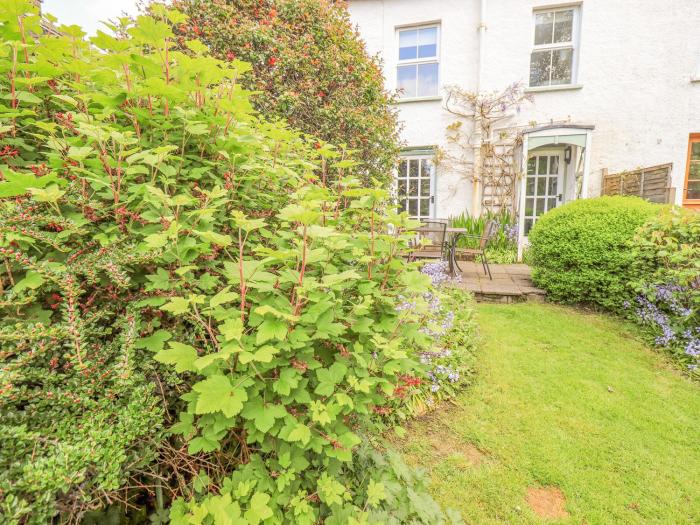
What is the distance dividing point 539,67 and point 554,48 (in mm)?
452

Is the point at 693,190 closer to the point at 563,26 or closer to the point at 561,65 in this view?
the point at 561,65

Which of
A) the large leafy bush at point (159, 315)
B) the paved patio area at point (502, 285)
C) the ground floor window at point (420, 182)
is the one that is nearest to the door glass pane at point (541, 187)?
the ground floor window at point (420, 182)

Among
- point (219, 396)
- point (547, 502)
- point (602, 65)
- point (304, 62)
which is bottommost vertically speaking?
point (547, 502)

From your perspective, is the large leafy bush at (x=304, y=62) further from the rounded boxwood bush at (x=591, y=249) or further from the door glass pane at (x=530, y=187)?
the door glass pane at (x=530, y=187)

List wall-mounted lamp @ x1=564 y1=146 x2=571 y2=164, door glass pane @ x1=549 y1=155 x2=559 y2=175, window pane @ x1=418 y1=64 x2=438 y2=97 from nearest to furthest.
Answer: wall-mounted lamp @ x1=564 y1=146 x2=571 y2=164
door glass pane @ x1=549 y1=155 x2=559 y2=175
window pane @ x1=418 y1=64 x2=438 y2=97

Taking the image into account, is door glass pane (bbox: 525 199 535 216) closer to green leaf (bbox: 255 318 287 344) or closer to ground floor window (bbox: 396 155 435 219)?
ground floor window (bbox: 396 155 435 219)

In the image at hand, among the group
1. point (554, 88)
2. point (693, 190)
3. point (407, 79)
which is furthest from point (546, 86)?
point (693, 190)

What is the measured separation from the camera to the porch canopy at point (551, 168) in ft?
23.9

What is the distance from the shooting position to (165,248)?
1062 mm

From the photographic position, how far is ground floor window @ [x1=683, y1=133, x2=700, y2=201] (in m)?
7.67

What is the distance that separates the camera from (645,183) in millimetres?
6746

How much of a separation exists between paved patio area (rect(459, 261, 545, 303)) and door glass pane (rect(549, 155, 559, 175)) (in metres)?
3.34

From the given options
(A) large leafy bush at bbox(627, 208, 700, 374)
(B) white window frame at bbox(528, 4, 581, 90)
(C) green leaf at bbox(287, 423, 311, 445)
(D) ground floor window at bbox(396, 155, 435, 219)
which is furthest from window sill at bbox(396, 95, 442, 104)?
(C) green leaf at bbox(287, 423, 311, 445)

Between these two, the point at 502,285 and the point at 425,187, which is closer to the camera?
the point at 502,285
